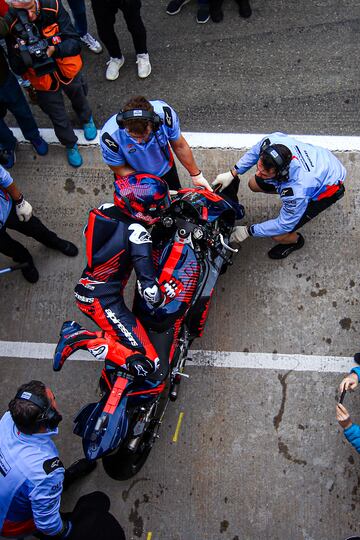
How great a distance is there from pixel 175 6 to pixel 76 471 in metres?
5.30

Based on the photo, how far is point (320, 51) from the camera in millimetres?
5730

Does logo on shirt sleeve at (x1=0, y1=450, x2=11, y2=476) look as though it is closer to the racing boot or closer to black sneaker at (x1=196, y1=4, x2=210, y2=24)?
the racing boot

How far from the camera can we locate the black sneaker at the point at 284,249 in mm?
4863

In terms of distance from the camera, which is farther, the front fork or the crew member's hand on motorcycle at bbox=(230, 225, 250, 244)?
the crew member's hand on motorcycle at bbox=(230, 225, 250, 244)

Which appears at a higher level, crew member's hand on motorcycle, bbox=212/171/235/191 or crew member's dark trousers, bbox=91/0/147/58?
crew member's dark trousers, bbox=91/0/147/58

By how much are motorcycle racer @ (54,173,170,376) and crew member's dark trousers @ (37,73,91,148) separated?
168 cm

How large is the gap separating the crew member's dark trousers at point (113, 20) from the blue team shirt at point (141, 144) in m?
1.61

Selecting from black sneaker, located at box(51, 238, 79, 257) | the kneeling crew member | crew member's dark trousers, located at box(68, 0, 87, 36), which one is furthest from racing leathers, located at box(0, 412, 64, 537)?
crew member's dark trousers, located at box(68, 0, 87, 36)

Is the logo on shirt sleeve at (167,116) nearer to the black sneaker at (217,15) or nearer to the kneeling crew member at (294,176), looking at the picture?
the kneeling crew member at (294,176)

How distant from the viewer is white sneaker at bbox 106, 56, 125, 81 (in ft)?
18.9

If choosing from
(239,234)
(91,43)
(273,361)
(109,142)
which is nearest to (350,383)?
(273,361)

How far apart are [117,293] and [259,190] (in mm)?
1824

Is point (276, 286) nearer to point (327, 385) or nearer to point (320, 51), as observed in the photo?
point (327, 385)

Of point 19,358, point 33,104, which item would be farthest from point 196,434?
point 33,104
